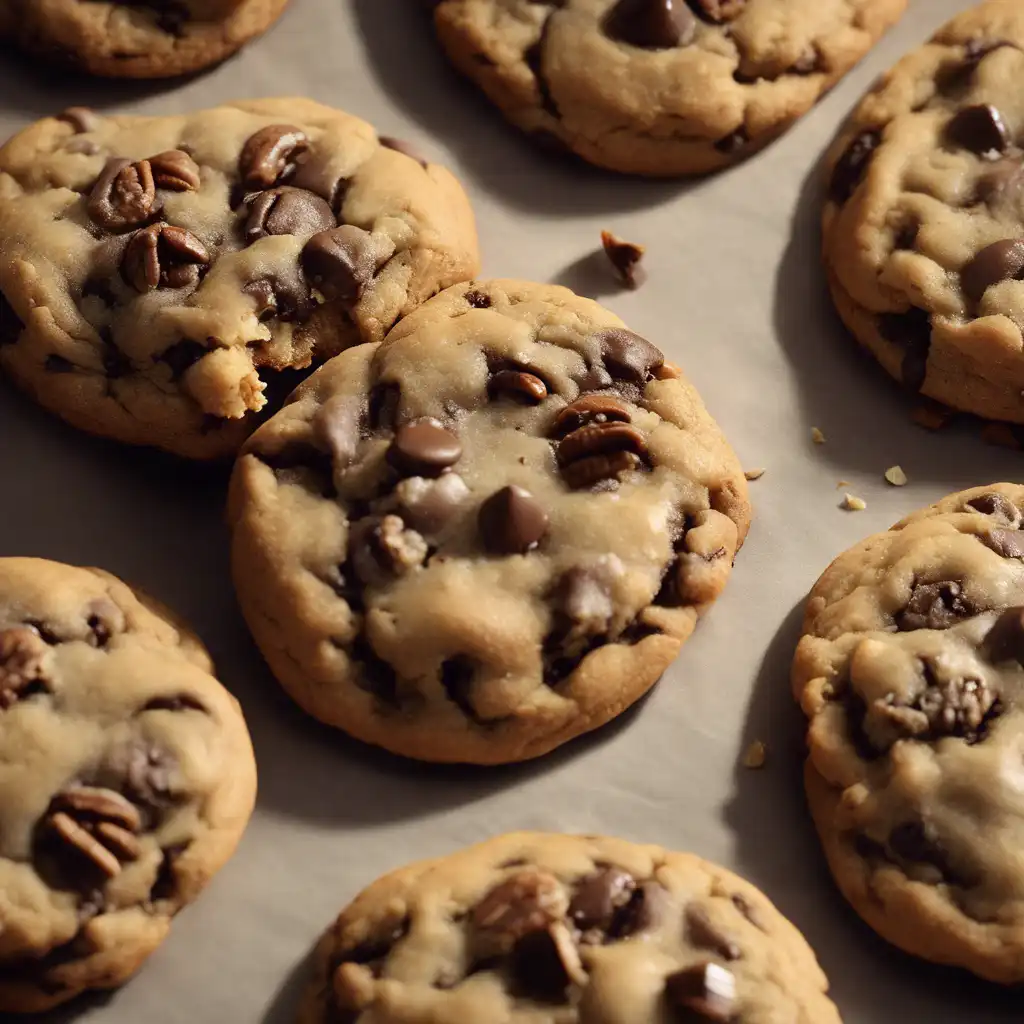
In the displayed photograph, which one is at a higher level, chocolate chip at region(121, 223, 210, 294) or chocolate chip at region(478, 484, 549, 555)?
chocolate chip at region(121, 223, 210, 294)

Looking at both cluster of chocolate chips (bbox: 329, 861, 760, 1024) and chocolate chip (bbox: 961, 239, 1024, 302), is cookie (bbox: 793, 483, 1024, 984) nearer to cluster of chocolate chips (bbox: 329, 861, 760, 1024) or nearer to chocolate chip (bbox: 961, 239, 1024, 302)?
cluster of chocolate chips (bbox: 329, 861, 760, 1024)

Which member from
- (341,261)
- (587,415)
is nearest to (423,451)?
(587,415)

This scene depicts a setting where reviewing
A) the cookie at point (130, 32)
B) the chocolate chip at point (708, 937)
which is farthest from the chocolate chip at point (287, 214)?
the chocolate chip at point (708, 937)

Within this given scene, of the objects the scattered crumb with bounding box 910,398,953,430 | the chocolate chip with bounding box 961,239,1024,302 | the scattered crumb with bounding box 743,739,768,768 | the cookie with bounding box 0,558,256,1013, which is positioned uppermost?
the chocolate chip with bounding box 961,239,1024,302

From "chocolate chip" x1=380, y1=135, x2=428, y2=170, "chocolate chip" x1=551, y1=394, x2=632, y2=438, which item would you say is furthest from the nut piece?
"chocolate chip" x1=380, y1=135, x2=428, y2=170

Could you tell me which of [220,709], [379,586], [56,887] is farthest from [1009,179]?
[56,887]

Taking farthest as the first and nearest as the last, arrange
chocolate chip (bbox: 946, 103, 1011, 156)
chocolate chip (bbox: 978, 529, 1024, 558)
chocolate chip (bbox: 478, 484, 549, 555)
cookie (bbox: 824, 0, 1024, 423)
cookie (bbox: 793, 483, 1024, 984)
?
chocolate chip (bbox: 946, 103, 1011, 156) → cookie (bbox: 824, 0, 1024, 423) → chocolate chip (bbox: 978, 529, 1024, 558) → chocolate chip (bbox: 478, 484, 549, 555) → cookie (bbox: 793, 483, 1024, 984)

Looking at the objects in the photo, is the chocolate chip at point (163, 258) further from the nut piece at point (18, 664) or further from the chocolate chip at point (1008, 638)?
the chocolate chip at point (1008, 638)
